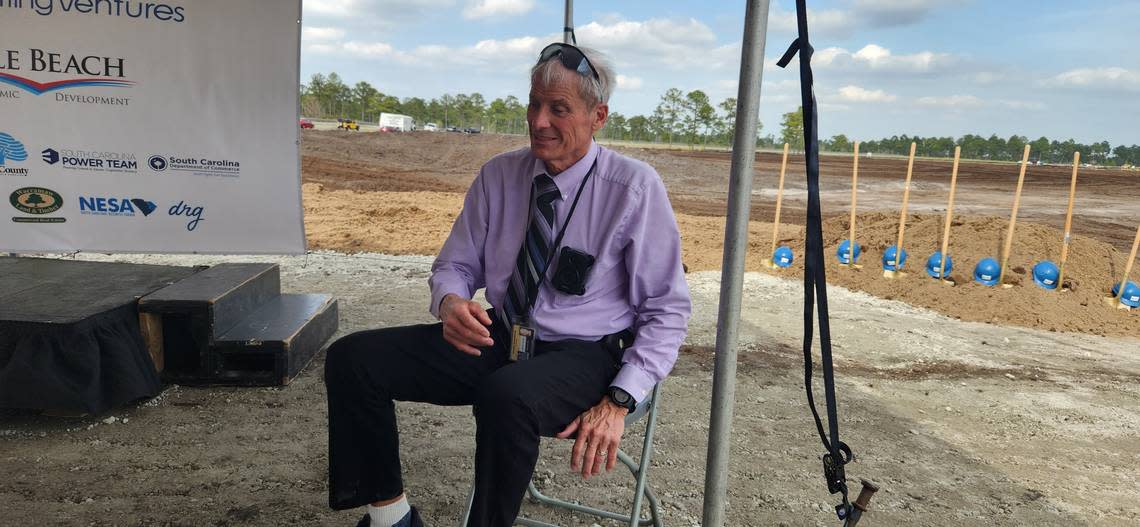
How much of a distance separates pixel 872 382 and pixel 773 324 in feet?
4.97

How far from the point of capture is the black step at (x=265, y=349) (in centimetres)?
389

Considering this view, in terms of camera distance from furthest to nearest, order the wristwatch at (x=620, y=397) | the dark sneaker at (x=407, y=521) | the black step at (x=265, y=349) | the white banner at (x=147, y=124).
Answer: the white banner at (x=147, y=124), the black step at (x=265, y=349), the dark sneaker at (x=407, y=521), the wristwatch at (x=620, y=397)

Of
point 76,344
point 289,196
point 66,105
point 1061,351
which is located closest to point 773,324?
point 1061,351

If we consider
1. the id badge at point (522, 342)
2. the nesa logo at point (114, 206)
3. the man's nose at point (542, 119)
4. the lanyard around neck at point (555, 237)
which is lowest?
the id badge at point (522, 342)

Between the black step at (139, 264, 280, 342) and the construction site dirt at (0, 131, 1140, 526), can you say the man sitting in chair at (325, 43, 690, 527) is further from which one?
the black step at (139, 264, 280, 342)

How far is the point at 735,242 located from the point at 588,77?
717 millimetres

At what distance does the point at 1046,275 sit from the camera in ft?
28.2

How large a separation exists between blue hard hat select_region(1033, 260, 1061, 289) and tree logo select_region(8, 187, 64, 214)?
9.81 m

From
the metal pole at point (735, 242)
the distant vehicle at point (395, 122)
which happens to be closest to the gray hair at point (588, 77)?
the metal pole at point (735, 242)

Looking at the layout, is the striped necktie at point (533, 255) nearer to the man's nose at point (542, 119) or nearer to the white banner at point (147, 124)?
the man's nose at point (542, 119)

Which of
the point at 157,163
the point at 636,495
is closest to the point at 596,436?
the point at 636,495

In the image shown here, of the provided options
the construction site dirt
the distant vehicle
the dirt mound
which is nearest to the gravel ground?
the construction site dirt

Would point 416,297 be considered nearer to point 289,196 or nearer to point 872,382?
point 289,196

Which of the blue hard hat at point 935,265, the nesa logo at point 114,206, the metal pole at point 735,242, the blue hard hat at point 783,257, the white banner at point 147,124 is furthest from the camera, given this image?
the blue hard hat at point 783,257
